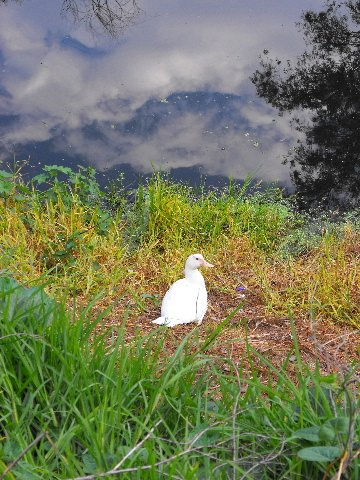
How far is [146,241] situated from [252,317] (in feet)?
4.36

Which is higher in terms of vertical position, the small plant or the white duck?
the small plant

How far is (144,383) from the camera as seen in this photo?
236 cm

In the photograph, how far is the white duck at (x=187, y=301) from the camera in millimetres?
3965

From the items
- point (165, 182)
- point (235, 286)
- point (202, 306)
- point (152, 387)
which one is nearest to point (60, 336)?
point (152, 387)

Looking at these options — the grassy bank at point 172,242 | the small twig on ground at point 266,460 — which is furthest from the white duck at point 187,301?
the small twig on ground at point 266,460

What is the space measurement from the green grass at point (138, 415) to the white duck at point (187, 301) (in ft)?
4.49

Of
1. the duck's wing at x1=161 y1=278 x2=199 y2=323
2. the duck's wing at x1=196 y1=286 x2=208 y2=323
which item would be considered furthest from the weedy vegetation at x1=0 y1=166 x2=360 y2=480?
the duck's wing at x1=196 y1=286 x2=208 y2=323

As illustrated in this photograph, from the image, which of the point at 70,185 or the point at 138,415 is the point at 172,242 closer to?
the point at 70,185

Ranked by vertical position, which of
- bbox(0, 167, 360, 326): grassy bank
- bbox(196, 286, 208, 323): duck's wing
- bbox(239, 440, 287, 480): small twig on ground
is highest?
bbox(0, 167, 360, 326): grassy bank

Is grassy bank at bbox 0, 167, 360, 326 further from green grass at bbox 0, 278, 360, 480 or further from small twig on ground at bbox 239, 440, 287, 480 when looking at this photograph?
small twig on ground at bbox 239, 440, 287, 480

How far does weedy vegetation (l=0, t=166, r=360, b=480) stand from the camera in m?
1.92

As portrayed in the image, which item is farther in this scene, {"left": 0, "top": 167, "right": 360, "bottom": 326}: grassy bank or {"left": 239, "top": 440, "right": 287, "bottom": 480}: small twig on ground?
{"left": 0, "top": 167, "right": 360, "bottom": 326}: grassy bank

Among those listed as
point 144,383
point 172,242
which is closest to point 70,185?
point 172,242

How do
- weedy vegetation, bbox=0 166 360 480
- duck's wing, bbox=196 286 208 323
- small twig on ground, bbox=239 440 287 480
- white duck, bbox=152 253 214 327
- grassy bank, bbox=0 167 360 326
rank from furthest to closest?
grassy bank, bbox=0 167 360 326 < duck's wing, bbox=196 286 208 323 < white duck, bbox=152 253 214 327 < weedy vegetation, bbox=0 166 360 480 < small twig on ground, bbox=239 440 287 480
